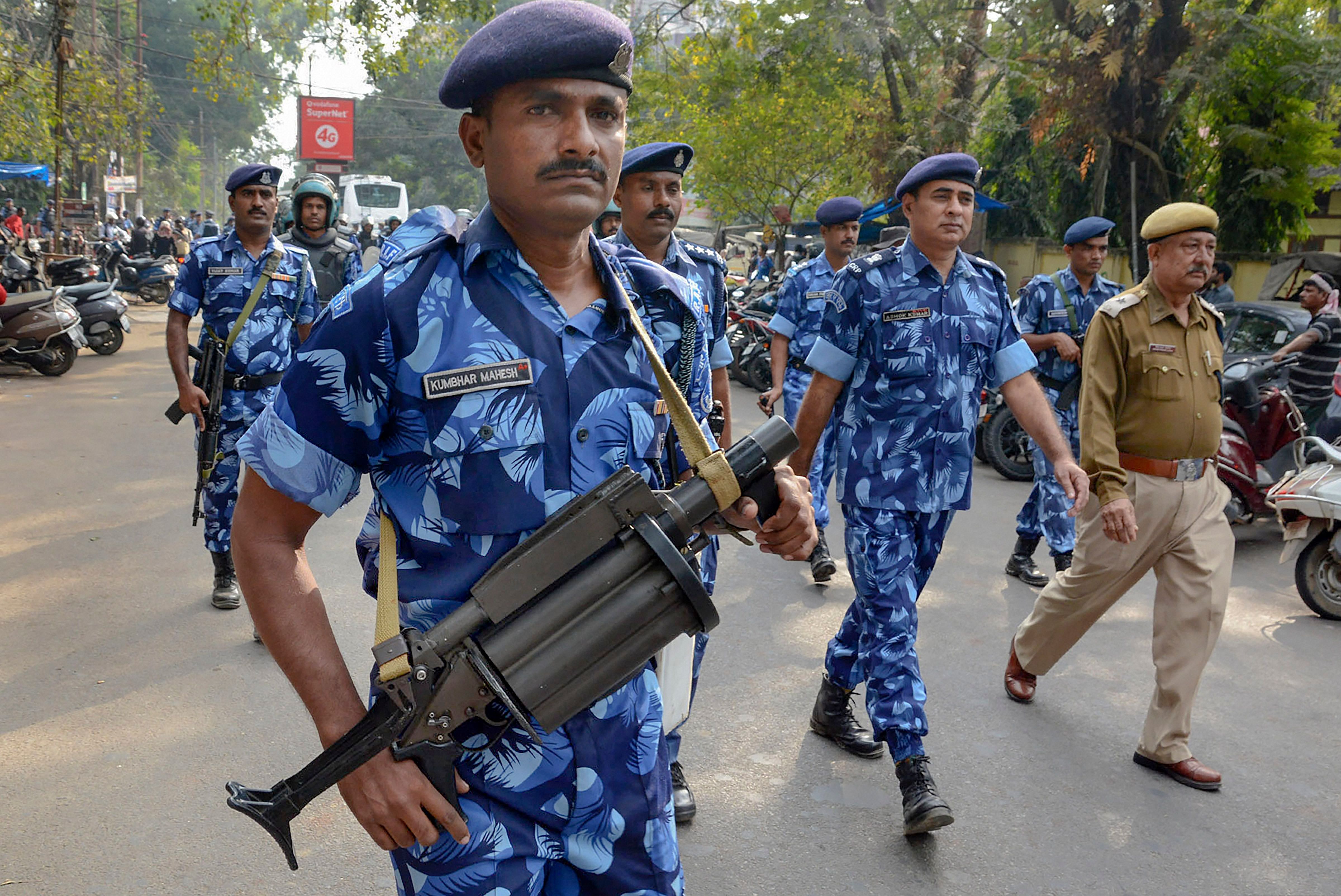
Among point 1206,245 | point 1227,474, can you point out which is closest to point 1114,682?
point 1206,245

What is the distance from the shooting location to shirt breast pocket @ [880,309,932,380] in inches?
151

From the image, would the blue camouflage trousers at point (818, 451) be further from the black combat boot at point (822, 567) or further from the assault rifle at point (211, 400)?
the assault rifle at point (211, 400)

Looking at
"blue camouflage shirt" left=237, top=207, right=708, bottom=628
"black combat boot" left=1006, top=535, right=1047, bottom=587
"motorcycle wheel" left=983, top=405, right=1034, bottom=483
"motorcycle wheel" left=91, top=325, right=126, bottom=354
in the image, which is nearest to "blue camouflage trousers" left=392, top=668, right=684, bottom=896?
"blue camouflage shirt" left=237, top=207, right=708, bottom=628

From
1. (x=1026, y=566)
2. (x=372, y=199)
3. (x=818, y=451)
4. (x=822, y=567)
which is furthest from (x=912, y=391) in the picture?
(x=372, y=199)

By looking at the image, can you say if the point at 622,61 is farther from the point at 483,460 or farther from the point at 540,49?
the point at 483,460

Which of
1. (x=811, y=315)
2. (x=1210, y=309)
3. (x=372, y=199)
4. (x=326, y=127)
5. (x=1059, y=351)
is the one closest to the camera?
(x=1210, y=309)

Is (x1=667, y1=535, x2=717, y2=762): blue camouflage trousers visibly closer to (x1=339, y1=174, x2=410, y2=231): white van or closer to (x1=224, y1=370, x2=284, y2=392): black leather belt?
(x1=224, y1=370, x2=284, y2=392): black leather belt

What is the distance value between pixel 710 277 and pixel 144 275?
21.4 metres

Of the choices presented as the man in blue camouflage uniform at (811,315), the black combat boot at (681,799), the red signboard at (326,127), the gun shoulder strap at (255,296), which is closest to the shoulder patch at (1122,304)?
the black combat boot at (681,799)

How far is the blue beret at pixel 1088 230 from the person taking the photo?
675 centimetres

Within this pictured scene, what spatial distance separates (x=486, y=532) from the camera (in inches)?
65.6

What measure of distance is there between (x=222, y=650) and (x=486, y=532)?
12.8 feet

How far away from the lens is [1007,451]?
9.56 meters

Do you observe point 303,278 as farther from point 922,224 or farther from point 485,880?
point 485,880
